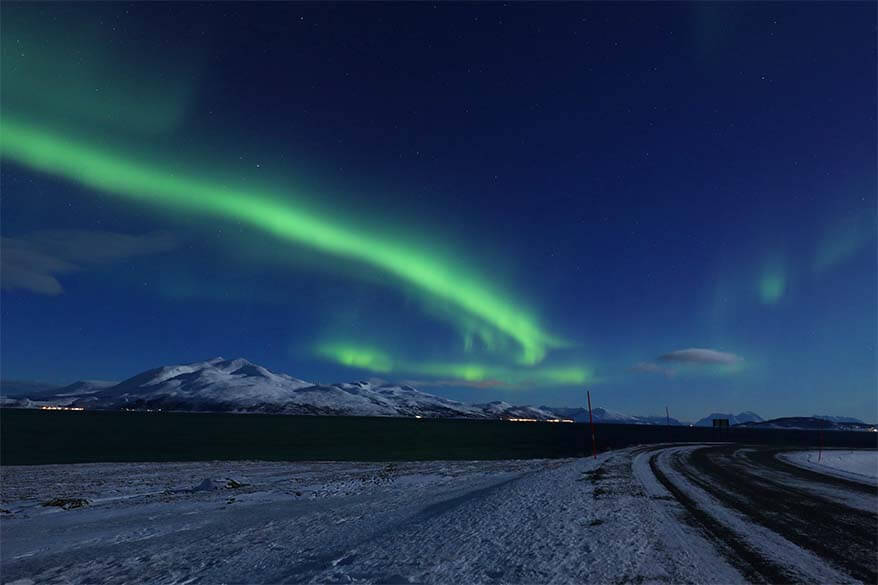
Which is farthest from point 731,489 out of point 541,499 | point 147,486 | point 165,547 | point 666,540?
point 147,486

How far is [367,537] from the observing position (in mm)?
11969

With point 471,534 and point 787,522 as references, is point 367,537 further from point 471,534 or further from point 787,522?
point 787,522

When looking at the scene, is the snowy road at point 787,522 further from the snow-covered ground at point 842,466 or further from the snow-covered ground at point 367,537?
the snow-covered ground at point 842,466

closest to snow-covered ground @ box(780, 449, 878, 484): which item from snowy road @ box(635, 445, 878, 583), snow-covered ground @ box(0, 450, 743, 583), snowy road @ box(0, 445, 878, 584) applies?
snowy road @ box(0, 445, 878, 584)

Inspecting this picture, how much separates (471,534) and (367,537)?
2.83 m

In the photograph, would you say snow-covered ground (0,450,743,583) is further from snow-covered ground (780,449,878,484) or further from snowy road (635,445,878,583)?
snow-covered ground (780,449,878,484)

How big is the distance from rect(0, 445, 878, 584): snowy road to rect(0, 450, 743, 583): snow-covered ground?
0.19 feet

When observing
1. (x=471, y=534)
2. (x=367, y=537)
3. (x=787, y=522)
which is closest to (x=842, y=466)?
(x=787, y=522)

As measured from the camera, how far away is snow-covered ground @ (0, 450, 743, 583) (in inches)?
352

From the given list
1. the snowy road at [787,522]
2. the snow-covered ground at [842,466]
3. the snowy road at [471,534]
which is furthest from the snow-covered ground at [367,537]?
the snow-covered ground at [842,466]

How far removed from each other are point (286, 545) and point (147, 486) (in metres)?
22.1

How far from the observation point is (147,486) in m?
27.9

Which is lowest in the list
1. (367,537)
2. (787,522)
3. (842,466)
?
(842,466)

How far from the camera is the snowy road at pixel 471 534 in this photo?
8.88m
